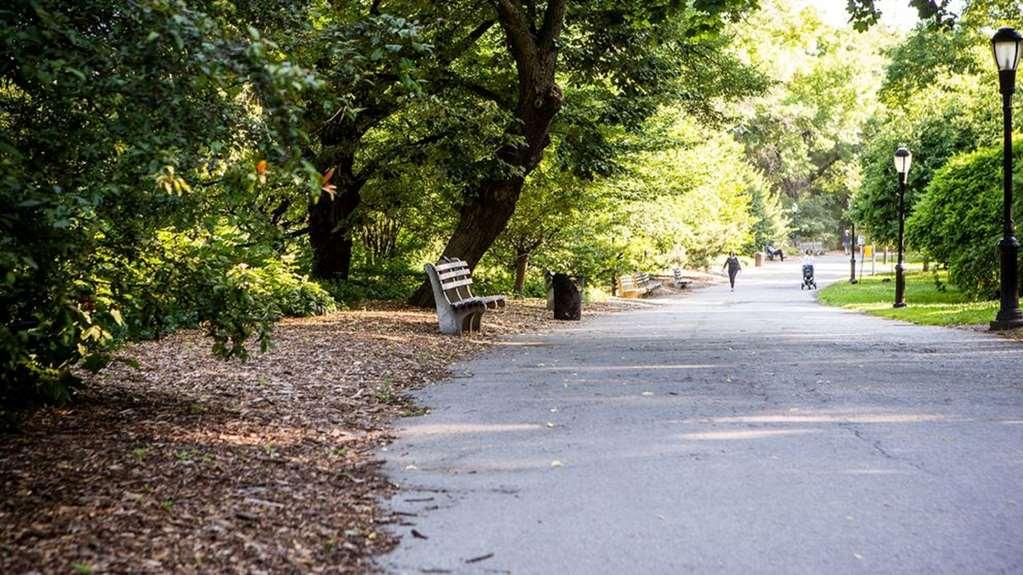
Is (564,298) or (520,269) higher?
(520,269)

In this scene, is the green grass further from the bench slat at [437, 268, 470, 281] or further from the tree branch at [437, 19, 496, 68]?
the tree branch at [437, 19, 496, 68]

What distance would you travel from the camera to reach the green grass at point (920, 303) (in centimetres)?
1741

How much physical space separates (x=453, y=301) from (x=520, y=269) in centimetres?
1047

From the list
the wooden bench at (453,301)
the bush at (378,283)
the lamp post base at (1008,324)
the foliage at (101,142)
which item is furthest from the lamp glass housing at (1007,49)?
the foliage at (101,142)

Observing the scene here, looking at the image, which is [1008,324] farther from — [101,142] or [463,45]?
[101,142]

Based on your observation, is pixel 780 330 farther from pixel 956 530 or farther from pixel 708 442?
pixel 956 530

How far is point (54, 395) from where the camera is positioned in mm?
5883

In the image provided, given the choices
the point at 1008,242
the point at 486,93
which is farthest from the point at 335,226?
the point at 1008,242

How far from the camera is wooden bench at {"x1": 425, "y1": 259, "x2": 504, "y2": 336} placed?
13094mm

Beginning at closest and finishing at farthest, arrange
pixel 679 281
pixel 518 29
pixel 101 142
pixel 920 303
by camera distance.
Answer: pixel 101 142
pixel 518 29
pixel 920 303
pixel 679 281

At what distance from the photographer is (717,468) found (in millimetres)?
5496

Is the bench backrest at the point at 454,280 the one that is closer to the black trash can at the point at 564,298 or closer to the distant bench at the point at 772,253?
the black trash can at the point at 564,298

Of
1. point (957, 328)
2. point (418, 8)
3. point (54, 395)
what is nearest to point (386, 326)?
point (418, 8)

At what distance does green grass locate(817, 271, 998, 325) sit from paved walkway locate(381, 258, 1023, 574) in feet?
25.4
